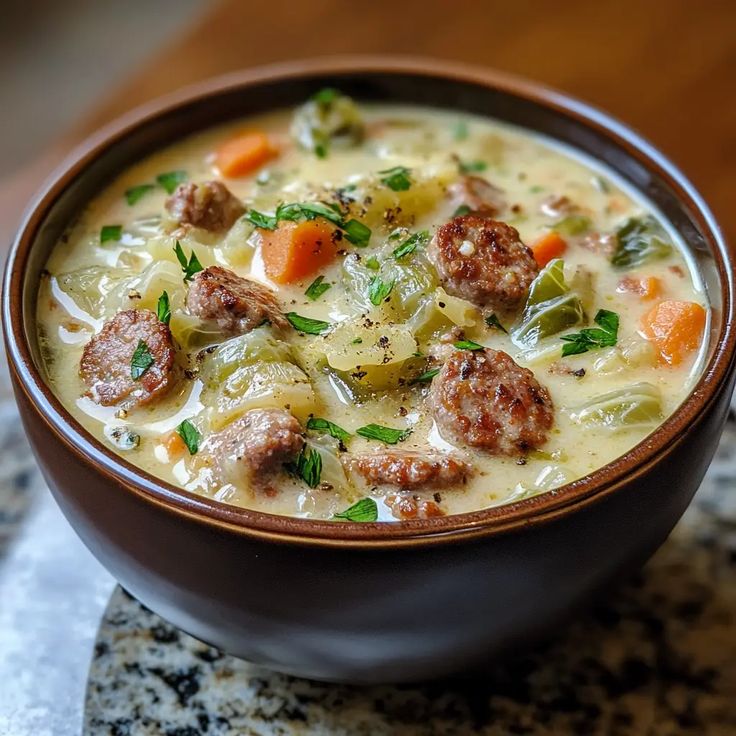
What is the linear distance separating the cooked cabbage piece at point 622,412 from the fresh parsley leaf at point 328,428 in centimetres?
41

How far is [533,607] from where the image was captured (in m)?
1.80

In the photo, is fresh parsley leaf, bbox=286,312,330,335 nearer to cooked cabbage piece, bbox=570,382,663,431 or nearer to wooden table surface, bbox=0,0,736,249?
cooked cabbage piece, bbox=570,382,663,431

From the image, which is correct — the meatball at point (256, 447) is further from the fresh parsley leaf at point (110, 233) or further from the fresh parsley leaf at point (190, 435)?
the fresh parsley leaf at point (110, 233)

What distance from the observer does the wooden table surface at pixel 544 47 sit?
377 centimetres

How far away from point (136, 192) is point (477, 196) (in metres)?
0.80

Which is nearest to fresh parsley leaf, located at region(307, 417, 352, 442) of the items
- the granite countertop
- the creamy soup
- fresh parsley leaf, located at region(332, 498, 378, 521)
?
the creamy soup

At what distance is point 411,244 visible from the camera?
2250 mm

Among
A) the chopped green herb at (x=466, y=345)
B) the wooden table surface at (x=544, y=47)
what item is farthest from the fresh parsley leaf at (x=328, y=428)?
the wooden table surface at (x=544, y=47)

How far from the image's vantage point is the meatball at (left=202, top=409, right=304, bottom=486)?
1811 millimetres

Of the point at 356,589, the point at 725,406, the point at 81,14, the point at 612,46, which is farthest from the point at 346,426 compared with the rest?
the point at 81,14

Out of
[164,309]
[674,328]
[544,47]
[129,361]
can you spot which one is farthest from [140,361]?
[544,47]

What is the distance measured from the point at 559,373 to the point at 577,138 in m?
0.84

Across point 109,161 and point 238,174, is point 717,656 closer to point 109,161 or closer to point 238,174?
point 238,174

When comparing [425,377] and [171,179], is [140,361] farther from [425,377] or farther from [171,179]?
[171,179]
